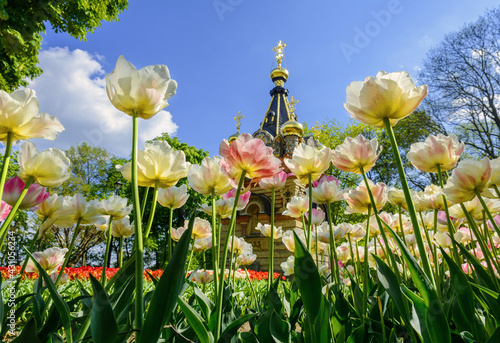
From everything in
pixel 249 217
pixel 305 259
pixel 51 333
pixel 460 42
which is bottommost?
pixel 51 333

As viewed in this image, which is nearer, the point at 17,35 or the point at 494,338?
the point at 494,338

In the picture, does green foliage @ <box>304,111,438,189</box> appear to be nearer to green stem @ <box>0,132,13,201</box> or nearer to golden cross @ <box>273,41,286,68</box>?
golden cross @ <box>273,41,286,68</box>

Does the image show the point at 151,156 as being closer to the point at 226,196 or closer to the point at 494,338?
the point at 226,196

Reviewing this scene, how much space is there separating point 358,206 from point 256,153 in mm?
653

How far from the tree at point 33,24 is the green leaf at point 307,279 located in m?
7.76

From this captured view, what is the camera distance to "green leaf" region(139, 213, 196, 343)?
532 millimetres

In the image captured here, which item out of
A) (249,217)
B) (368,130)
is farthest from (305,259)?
(368,130)

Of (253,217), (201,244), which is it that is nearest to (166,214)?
(253,217)

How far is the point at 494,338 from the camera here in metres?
0.66

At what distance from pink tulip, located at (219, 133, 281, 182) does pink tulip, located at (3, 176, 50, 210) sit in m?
0.63

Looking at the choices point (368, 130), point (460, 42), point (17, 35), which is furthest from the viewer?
point (368, 130)

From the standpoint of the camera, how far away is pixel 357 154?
1.11 metres

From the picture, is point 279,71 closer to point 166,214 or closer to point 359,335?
point 166,214

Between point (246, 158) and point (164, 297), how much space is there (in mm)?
505
